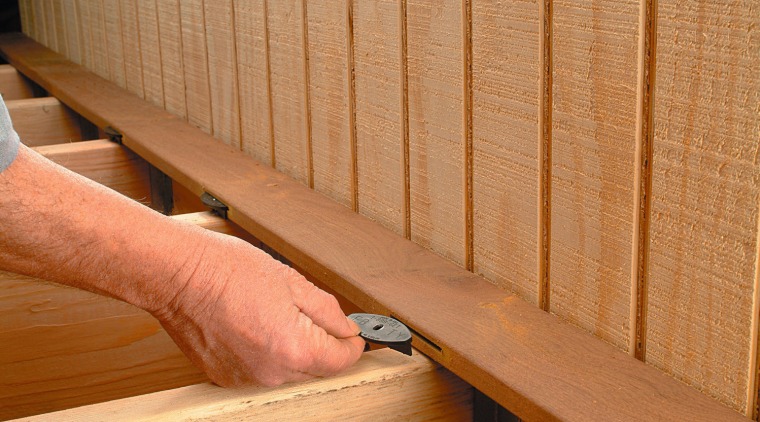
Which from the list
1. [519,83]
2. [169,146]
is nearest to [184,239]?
[519,83]

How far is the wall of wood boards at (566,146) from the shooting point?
81 cm

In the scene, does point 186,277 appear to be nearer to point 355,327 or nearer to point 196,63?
point 355,327

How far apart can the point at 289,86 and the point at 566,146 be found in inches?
26.5

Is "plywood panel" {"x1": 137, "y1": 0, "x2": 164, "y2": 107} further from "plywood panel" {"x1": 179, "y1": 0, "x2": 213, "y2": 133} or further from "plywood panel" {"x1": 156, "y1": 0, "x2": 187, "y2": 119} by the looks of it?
"plywood panel" {"x1": 179, "y1": 0, "x2": 213, "y2": 133}

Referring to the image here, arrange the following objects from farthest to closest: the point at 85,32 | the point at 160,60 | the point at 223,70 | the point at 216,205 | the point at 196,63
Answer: the point at 85,32 → the point at 160,60 → the point at 196,63 → the point at 223,70 → the point at 216,205

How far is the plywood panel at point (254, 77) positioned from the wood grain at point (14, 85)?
1.45 m

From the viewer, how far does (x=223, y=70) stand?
1.80m

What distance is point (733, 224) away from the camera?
2.65 feet

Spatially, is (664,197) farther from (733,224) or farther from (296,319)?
(296,319)

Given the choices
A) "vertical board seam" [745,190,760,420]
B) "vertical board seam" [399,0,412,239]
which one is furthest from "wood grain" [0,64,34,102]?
"vertical board seam" [745,190,760,420]

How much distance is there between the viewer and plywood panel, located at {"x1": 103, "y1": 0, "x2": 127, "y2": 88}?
2391 mm

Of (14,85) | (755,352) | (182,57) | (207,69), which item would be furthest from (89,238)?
(14,85)

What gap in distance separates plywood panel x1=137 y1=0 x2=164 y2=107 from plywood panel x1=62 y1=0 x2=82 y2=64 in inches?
22.9

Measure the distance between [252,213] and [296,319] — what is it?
1.59 ft
